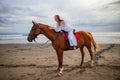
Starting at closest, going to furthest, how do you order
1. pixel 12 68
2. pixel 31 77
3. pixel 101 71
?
pixel 31 77, pixel 101 71, pixel 12 68

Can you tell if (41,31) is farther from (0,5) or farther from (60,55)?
(0,5)

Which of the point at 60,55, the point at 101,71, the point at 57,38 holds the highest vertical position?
the point at 57,38

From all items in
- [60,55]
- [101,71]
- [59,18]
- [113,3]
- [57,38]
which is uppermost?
[113,3]

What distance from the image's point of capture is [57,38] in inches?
185

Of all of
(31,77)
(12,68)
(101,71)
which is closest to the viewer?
(31,77)

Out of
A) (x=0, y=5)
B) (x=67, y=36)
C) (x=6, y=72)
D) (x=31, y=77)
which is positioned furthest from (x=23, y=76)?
(x=0, y=5)

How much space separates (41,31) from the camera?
4.70 m

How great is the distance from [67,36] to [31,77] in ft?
5.35

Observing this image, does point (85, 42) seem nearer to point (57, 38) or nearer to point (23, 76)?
point (57, 38)

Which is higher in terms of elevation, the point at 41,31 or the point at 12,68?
the point at 41,31

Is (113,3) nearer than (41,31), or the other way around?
(41,31)

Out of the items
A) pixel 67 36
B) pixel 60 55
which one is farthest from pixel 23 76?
pixel 67 36

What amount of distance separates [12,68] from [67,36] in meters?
2.27

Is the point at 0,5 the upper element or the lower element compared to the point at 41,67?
upper
